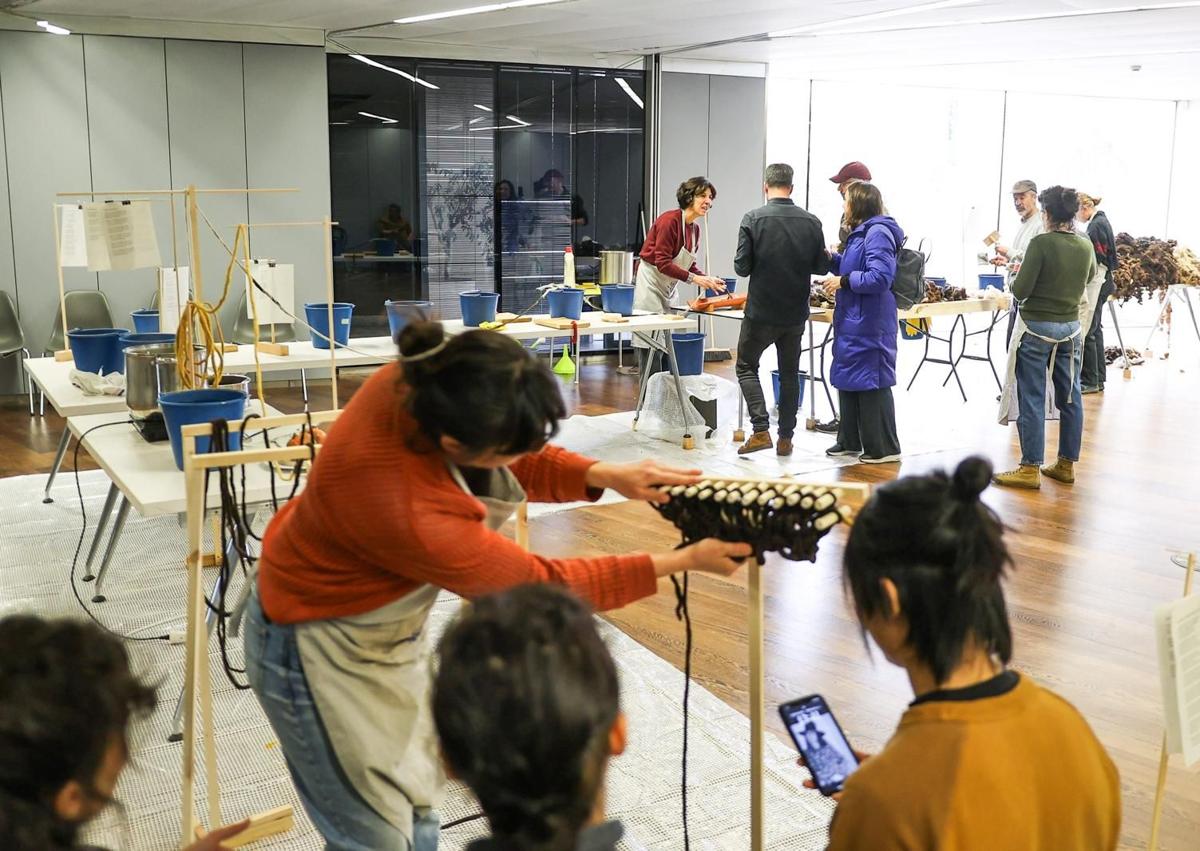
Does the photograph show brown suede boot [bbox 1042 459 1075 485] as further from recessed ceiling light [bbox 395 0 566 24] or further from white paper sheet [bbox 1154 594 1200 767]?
white paper sheet [bbox 1154 594 1200 767]

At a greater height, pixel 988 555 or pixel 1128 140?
pixel 1128 140

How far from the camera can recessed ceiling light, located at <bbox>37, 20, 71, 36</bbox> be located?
6.80 metres

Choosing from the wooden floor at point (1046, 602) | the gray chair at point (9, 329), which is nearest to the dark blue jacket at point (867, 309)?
the wooden floor at point (1046, 602)

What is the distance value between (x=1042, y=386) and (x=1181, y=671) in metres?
3.88

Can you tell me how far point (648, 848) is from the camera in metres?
2.49

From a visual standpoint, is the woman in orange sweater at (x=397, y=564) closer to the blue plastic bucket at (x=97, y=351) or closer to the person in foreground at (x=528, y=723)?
the person in foreground at (x=528, y=723)

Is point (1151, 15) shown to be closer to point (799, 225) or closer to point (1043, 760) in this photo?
point (799, 225)

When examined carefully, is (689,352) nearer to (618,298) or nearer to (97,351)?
(618,298)

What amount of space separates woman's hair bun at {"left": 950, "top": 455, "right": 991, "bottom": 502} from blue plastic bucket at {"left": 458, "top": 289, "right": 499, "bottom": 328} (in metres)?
4.34

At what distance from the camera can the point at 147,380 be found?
349 cm

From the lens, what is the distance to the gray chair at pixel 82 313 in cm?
710

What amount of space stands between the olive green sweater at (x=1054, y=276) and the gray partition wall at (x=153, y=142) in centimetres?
470

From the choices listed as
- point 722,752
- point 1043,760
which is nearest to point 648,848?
point 722,752

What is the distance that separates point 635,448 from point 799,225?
142 centimetres
